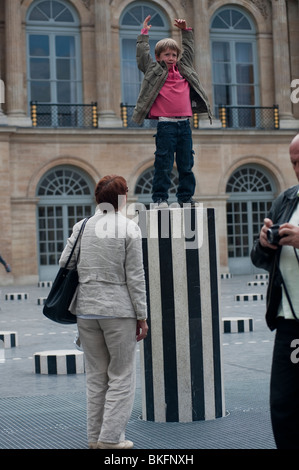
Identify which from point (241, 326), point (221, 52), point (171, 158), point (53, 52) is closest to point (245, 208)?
point (221, 52)

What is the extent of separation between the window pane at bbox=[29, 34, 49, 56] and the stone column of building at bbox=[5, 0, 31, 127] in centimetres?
81

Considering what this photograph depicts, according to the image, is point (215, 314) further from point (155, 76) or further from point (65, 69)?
point (65, 69)

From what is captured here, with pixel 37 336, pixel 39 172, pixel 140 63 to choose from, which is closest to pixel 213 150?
pixel 39 172

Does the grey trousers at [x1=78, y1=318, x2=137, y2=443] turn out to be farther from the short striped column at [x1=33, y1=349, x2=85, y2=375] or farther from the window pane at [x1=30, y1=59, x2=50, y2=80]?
the window pane at [x1=30, y1=59, x2=50, y2=80]

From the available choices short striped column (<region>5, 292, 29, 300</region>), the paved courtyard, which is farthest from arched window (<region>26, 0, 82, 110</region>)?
the paved courtyard

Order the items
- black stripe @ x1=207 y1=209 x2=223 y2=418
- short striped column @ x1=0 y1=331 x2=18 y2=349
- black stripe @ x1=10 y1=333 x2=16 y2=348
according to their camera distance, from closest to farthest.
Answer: black stripe @ x1=207 y1=209 x2=223 y2=418 < short striped column @ x1=0 y1=331 x2=18 y2=349 < black stripe @ x1=10 y1=333 x2=16 y2=348

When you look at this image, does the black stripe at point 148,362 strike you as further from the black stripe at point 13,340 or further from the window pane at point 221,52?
the window pane at point 221,52

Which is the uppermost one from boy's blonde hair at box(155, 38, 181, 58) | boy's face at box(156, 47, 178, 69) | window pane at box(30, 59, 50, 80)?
window pane at box(30, 59, 50, 80)

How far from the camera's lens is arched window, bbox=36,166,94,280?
32.2m

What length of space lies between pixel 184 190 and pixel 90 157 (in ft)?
81.2

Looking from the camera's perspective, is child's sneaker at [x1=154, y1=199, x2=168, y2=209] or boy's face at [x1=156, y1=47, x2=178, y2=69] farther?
boy's face at [x1=156, y1=47, x2=178, y2=69]

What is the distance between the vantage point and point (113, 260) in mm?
6168

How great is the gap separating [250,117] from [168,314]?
1121 inches

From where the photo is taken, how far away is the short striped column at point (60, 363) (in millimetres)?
10344
